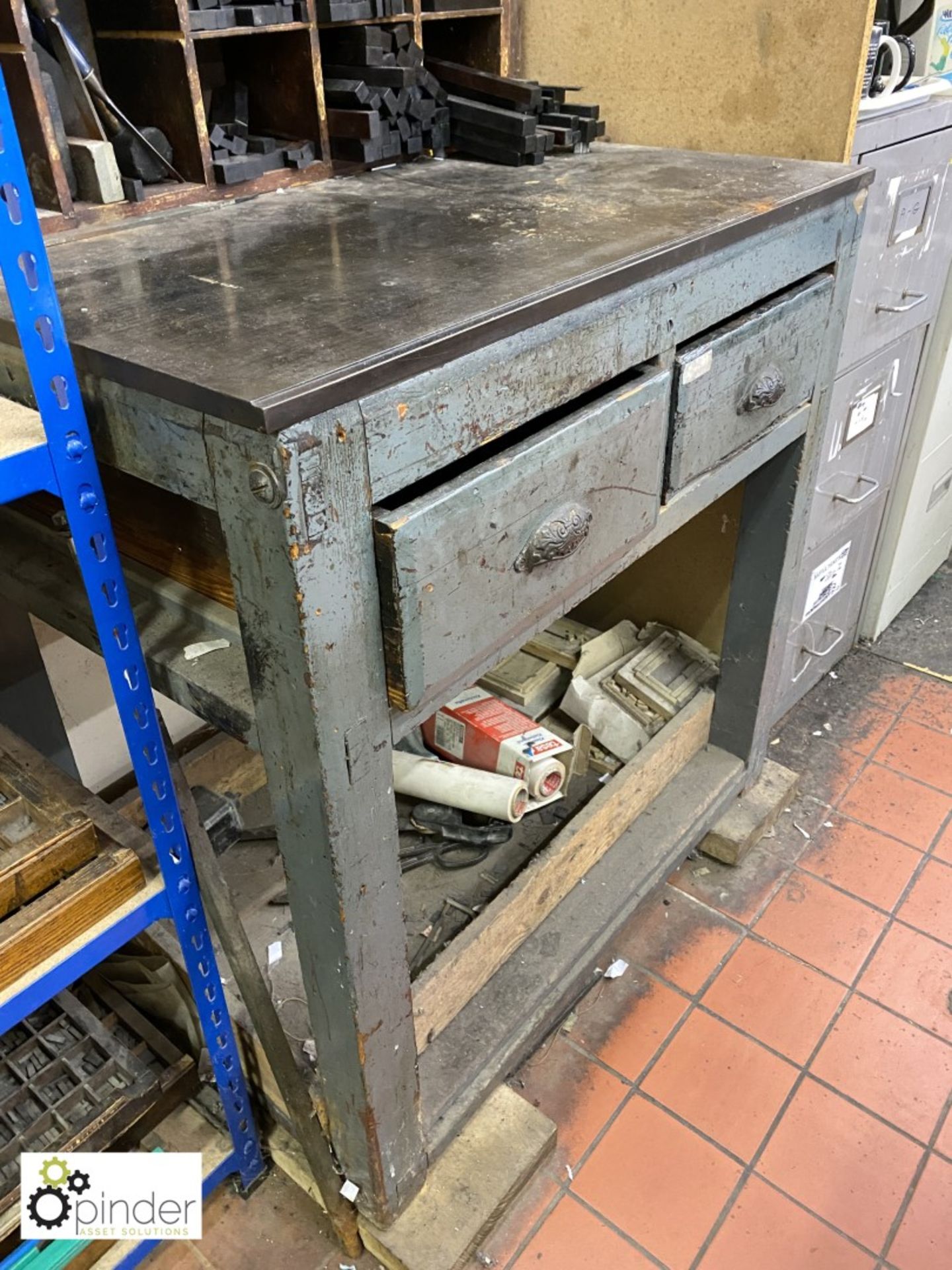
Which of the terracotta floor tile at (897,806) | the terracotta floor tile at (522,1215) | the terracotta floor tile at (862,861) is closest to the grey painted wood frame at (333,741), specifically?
the terracotta floor tile at (522,1215)

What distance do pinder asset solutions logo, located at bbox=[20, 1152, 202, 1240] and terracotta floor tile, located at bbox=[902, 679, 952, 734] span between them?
5.85ft

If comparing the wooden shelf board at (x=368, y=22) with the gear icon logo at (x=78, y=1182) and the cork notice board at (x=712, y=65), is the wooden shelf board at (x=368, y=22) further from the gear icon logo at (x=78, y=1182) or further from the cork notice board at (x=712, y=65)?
the gear icon logo at (x=78, y=1182)

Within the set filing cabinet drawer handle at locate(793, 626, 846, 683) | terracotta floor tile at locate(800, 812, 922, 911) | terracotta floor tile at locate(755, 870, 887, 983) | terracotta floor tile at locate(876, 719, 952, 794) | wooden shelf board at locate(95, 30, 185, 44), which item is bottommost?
terracotta floor tile at locate(876, 719, 952, 794)

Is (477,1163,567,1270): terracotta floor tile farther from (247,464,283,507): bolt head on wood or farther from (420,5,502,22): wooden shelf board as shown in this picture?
(420,5,502,22): wooden shelf board

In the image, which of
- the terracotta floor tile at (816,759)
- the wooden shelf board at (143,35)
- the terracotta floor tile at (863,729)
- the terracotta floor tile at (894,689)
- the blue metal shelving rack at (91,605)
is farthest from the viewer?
the terracotta floor tile at (894,689)

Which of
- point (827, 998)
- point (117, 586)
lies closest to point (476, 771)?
point (827, 998)

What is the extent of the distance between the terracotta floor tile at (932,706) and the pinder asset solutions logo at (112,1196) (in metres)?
1.78

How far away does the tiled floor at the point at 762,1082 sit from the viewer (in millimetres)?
1285

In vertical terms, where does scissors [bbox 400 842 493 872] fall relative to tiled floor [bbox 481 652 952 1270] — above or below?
above

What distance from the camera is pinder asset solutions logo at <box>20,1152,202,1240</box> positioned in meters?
1.09

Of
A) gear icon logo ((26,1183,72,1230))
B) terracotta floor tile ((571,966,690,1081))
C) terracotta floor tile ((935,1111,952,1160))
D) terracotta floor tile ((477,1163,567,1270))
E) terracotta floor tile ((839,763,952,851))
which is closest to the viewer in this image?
gear icon logo ((26,1183,72,1230))

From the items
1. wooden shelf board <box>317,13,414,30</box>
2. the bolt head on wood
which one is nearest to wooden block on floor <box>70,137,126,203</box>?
wooden shelf board <box>317,13,414,30</box>

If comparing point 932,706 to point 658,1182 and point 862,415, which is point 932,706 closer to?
point 862,415

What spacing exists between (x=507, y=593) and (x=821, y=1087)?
104 cm
